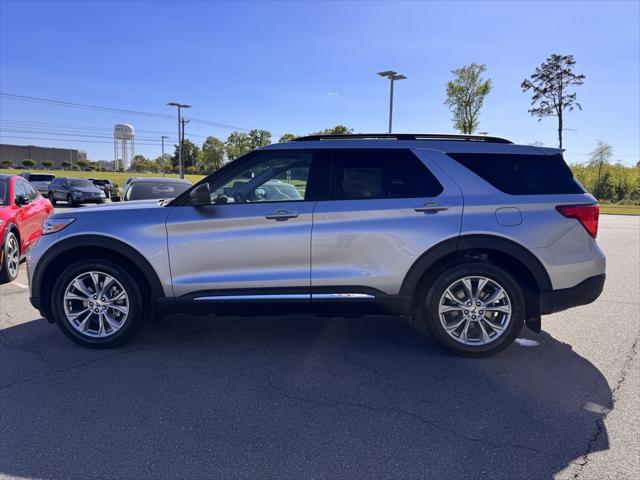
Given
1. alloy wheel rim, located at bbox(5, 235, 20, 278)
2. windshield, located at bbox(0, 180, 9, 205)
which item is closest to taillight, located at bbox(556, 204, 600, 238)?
alloy wheel rim, located at bbox(5, 235, 20, 278)

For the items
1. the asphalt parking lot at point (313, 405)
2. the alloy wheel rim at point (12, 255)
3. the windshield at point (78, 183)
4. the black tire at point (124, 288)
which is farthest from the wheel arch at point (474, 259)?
the windshield at point (78, 183)

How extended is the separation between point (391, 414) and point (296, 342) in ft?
4.98

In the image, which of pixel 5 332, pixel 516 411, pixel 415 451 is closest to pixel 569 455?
pixel 516 411

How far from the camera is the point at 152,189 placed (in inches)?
352

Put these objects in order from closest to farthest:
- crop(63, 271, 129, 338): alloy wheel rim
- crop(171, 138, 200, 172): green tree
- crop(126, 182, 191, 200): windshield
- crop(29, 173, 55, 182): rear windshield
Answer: crop(63, 271, 129, 338): alloy wheel rim → crop(126, 182, 191, 200): windshield → crop(29, 173, 55, 182): rear windshield → crop(171, 138, 200, 172): green tree

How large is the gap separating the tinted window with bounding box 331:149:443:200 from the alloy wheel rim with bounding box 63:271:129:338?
7.17 ft

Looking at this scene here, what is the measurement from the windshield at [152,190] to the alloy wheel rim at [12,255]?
7.06 feet

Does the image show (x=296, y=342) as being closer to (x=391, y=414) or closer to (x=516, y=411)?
(x=391, y=414)

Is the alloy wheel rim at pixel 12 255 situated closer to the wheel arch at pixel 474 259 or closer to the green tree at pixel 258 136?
the wheel arch at pixel 474 259

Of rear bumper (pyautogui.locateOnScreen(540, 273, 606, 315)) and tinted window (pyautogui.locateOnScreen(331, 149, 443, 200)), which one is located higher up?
tinted window (pyautogui.locateOnScreen(331, 149, 443, 200))

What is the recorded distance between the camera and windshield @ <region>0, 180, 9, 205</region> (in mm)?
7008

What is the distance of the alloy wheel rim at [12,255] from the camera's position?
22.2 feet

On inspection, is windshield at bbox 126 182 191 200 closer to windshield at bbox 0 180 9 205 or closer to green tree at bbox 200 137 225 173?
windshield at bbox 0 180 9 205

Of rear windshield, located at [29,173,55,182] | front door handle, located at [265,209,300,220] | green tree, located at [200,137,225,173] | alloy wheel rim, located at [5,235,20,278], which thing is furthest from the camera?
green tree, located at [200,137,225,173]
